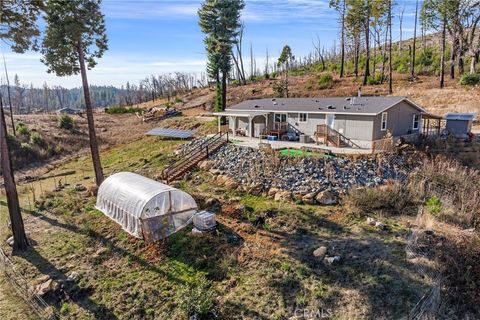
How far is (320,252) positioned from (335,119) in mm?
12484

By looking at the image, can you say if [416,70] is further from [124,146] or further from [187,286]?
[187,286]

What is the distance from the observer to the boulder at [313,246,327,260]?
400 inches

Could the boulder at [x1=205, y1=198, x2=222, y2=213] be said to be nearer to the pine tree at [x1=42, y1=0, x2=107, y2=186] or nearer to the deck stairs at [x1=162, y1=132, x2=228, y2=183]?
the deck stairs at [x1=162, y1=132, x2=228, y2=183]

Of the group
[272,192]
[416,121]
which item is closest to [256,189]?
[272,192]

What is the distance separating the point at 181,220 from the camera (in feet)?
41.5

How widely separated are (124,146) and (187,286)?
22988 mm

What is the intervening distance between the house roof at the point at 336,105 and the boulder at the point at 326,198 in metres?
7.49

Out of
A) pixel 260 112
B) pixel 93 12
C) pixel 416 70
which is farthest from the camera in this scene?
pixel 416 70

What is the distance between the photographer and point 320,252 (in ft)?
33.6

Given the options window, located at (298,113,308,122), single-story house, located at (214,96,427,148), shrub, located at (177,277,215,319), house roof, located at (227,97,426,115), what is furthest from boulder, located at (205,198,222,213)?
window, located at (298,113,308,122)

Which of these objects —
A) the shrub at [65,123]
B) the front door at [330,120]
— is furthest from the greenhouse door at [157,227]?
the shrub at [65,123]

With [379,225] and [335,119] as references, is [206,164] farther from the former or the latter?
[379,225]

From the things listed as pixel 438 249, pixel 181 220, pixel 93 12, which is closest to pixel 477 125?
pixel 438 249

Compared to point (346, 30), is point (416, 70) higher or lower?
lower
